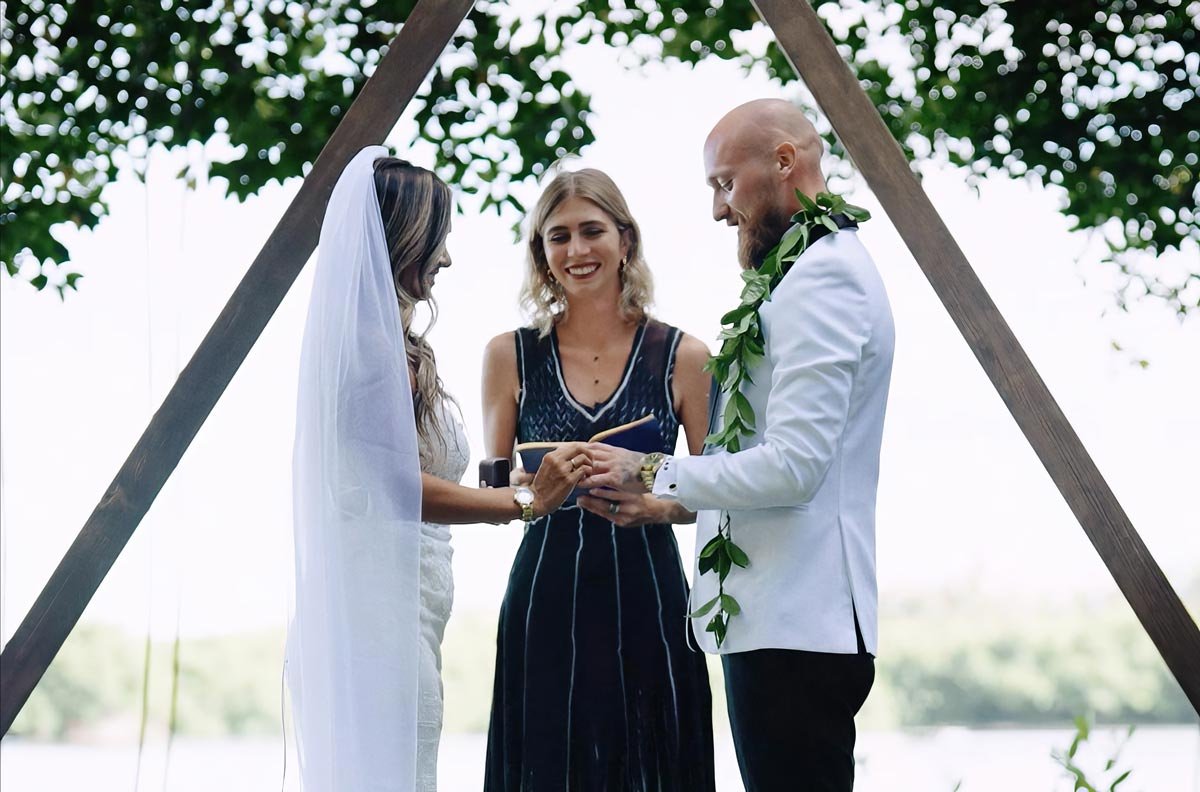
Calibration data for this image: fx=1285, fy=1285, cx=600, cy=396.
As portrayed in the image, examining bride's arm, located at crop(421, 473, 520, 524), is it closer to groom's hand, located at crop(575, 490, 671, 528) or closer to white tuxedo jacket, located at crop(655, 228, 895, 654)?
groom's hand, located at crop(575, 490, 671, 528)

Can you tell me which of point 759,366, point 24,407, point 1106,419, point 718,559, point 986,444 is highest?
point 24,407

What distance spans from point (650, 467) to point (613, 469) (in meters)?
0.11

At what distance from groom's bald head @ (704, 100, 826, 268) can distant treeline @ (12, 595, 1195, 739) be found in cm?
586

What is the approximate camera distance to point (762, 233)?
8.22 ft

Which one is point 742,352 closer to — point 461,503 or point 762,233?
point 762,233

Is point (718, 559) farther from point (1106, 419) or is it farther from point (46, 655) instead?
point (1106, 419)

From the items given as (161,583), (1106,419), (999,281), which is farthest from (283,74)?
(1106,419)

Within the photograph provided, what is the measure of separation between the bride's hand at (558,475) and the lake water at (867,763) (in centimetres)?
442

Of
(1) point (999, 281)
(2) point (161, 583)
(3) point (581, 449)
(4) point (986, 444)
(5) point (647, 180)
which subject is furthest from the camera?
(4) point (986, 444)

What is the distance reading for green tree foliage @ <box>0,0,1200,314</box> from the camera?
4262 mm

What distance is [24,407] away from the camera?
19.9 ft

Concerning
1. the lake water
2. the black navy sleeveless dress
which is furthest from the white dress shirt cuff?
the lake water

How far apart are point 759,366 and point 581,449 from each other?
0.43 meters

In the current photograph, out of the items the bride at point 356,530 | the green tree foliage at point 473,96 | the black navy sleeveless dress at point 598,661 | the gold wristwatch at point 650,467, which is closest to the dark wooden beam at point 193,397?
the bride at point 356,530
